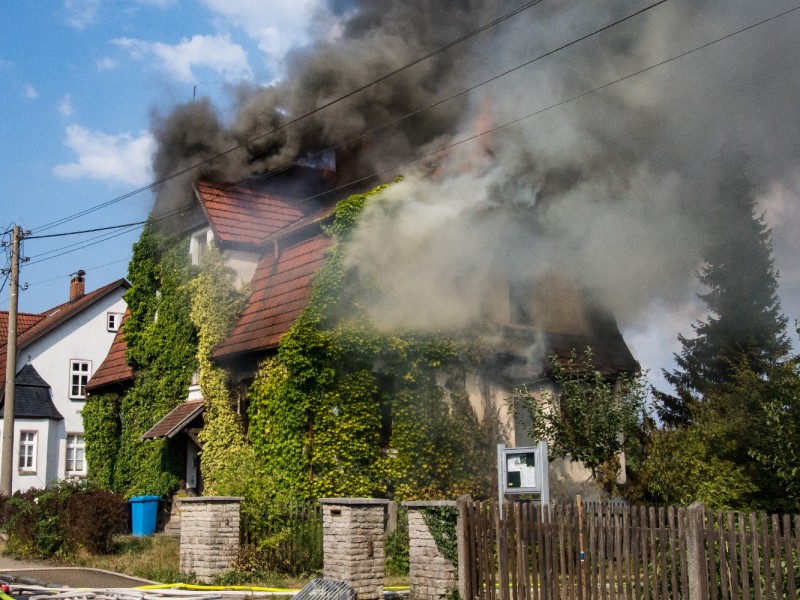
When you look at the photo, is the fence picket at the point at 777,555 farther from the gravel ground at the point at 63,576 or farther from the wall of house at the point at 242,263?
the wall of house at the point at 242,263

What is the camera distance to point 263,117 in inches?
931

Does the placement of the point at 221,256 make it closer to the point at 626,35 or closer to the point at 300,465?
the point at 300,465

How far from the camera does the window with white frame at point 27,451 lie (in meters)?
30.6

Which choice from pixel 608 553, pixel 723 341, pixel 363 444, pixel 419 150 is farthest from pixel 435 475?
pixel 723 341

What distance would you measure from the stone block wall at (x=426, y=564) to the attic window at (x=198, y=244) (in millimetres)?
12866

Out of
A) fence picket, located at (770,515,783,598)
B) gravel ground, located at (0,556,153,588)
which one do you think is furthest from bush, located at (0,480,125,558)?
fence picket, located at (770,515,783,598)

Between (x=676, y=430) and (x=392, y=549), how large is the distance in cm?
643

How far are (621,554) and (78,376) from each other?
27578 mm

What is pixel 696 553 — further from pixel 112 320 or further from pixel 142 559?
pixel 112 320

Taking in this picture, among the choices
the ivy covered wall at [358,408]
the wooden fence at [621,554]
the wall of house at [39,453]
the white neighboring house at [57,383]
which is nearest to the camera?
the wooden fence at [621,554]

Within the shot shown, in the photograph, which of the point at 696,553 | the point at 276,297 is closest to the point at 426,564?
the point at 696,553

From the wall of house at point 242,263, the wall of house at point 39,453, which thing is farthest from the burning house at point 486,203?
the wall of house at point 39,453

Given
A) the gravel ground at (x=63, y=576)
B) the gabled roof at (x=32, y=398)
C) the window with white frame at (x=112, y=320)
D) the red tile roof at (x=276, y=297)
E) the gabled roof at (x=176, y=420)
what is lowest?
the gravel ground at (x=63, y=576)

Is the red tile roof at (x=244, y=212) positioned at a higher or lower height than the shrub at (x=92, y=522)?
higher
